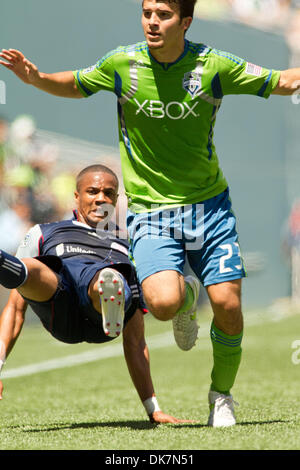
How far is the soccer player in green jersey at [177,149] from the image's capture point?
13.9ft

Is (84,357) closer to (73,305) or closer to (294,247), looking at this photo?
(73,305)

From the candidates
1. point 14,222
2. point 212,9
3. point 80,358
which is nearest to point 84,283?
point 80,358

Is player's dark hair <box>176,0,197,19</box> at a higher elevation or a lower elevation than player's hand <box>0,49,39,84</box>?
higher

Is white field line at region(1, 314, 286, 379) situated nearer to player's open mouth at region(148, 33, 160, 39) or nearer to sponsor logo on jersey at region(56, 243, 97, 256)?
sponsor logo on jersey at region(56, 243, 97, 256)

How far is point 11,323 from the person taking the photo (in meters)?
4.59

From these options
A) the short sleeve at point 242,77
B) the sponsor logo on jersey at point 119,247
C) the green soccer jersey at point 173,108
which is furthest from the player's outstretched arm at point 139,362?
the short sleeve at point 242,77

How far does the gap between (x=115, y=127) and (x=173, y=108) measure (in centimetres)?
1076

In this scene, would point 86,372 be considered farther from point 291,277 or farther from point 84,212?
point 291,277

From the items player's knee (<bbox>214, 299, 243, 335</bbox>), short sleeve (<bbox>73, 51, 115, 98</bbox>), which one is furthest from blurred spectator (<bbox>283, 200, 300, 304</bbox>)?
short sleeve (<bbox>73, 51, 115, 98</bbox>)

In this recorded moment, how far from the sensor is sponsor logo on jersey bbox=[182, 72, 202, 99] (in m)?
4.24

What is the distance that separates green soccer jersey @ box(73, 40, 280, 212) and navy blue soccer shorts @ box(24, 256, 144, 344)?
468mm

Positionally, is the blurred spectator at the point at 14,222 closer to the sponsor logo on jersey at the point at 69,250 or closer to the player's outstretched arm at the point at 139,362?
the sponsor logo on jersey at the point at 69,250

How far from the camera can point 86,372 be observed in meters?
8.32
